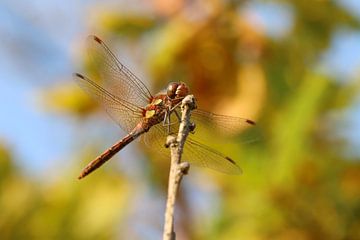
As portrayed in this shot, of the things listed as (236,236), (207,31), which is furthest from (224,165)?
(207,31)

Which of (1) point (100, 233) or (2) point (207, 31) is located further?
(2) point (207, 31)

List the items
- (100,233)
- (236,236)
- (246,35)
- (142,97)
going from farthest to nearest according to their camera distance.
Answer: (246,35) < (100,233) < (236,236) < (142,97)

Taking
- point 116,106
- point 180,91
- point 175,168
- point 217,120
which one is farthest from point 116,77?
point 175,168

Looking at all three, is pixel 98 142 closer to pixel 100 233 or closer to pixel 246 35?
pixel 100 233

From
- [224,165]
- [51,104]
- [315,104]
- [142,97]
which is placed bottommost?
[224,165]

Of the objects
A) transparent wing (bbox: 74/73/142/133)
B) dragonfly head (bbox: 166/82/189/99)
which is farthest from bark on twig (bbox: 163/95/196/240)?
transparent wing (bbox: 74/73/142/133)

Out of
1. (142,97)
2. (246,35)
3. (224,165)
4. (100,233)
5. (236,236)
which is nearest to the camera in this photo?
(224,165)
